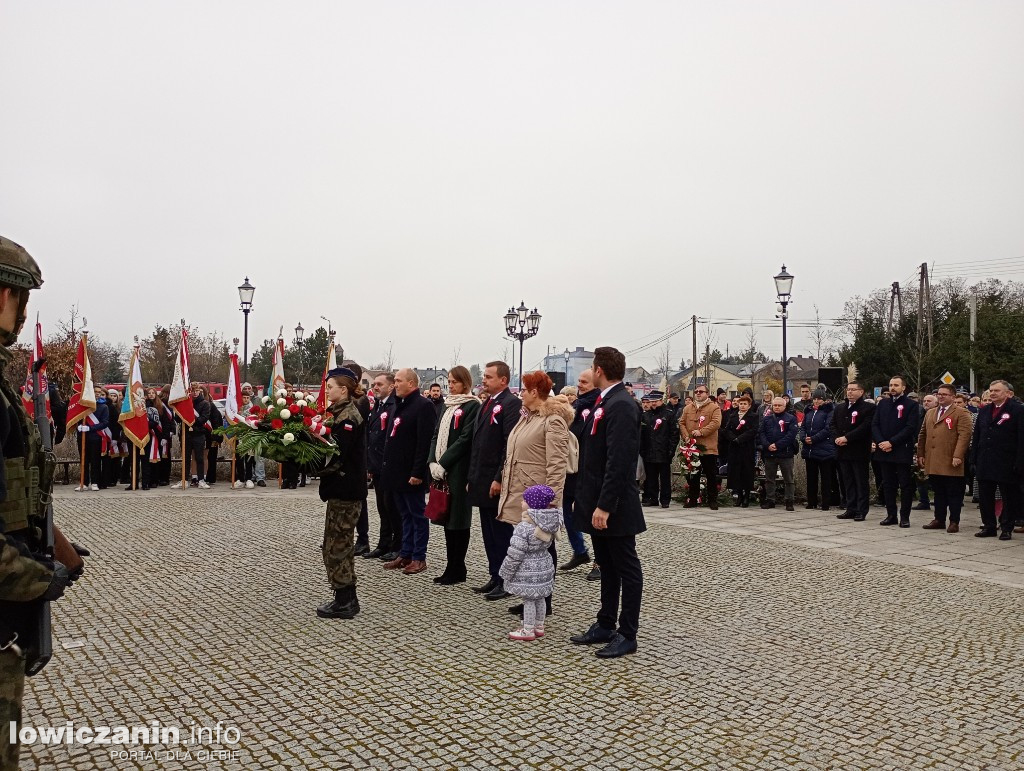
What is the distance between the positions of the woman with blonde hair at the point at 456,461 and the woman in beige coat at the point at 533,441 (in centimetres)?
96

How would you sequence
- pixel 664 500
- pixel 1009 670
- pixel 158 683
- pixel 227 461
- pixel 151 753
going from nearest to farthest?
pixel 151 753 < pixel 158 683 < pixel 1009 670 < pixel 664 500 < pixel 227 461

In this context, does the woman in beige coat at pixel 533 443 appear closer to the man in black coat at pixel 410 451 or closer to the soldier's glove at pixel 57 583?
the man in black coat at pixel 410 451

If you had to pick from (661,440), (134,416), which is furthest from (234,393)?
(661,440)

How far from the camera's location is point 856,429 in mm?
12555

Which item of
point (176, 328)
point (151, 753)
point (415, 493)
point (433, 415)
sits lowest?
point (151, 753)

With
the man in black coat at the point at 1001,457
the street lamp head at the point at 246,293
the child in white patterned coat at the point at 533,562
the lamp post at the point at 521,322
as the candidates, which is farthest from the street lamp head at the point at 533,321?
the child in white patterned coat at the point at 533,562

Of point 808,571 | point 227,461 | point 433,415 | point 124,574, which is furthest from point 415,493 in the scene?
point 227,461

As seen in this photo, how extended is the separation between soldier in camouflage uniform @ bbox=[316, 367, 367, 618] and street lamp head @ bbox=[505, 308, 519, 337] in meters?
19.6

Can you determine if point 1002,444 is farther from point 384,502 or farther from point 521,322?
point 521,322

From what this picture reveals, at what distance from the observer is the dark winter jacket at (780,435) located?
13727 millimetres

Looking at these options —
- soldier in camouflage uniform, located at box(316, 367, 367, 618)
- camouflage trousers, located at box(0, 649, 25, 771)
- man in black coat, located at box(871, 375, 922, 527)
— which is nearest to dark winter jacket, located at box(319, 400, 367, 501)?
soldier in camouflage uniform, located at box(316, 367, 367, 618)

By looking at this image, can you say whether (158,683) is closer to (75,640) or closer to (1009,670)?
(75,640)

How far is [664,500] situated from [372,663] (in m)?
9.67

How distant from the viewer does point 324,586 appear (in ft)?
24.5
